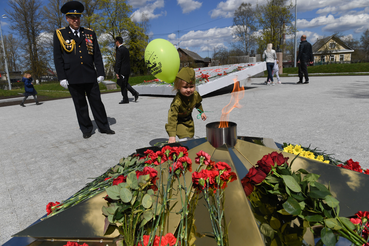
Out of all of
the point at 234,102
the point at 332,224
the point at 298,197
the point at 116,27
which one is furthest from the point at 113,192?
the point at 116,27

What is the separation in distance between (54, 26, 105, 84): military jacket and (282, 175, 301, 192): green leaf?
4.03 meters

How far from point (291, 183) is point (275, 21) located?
120ft

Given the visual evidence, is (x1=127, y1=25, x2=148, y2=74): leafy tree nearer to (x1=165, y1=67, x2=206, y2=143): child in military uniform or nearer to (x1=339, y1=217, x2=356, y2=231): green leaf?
(x1=165, y1=67, x2=206, y2=143): child in military uniform

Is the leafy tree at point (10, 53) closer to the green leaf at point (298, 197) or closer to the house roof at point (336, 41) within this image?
the green leaf at point (298, 197)

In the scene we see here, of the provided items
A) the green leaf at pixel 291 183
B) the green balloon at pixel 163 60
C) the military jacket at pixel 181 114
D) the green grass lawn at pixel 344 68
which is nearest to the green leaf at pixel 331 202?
the green leaf at pixel 291 183

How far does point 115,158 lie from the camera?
11.1 feet

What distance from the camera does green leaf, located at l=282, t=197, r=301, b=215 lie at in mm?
849

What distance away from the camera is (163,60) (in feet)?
8.27

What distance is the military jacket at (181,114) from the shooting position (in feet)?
8.36

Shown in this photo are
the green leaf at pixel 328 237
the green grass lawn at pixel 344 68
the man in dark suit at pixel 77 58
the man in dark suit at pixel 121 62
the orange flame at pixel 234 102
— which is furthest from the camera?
the green grass lawn at pixel 344 68

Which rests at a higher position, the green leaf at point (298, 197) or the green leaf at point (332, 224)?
the green leaf at point (298, 197)

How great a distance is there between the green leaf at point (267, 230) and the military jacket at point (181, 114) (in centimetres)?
165

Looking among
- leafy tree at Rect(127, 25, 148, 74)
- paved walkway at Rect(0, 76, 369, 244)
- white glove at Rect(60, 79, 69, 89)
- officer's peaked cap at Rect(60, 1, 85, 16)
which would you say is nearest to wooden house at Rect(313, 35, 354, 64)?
leafy tree at Rect(127, 25, 148, 74)

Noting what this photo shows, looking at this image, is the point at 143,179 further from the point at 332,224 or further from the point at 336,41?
the point at 336,41
